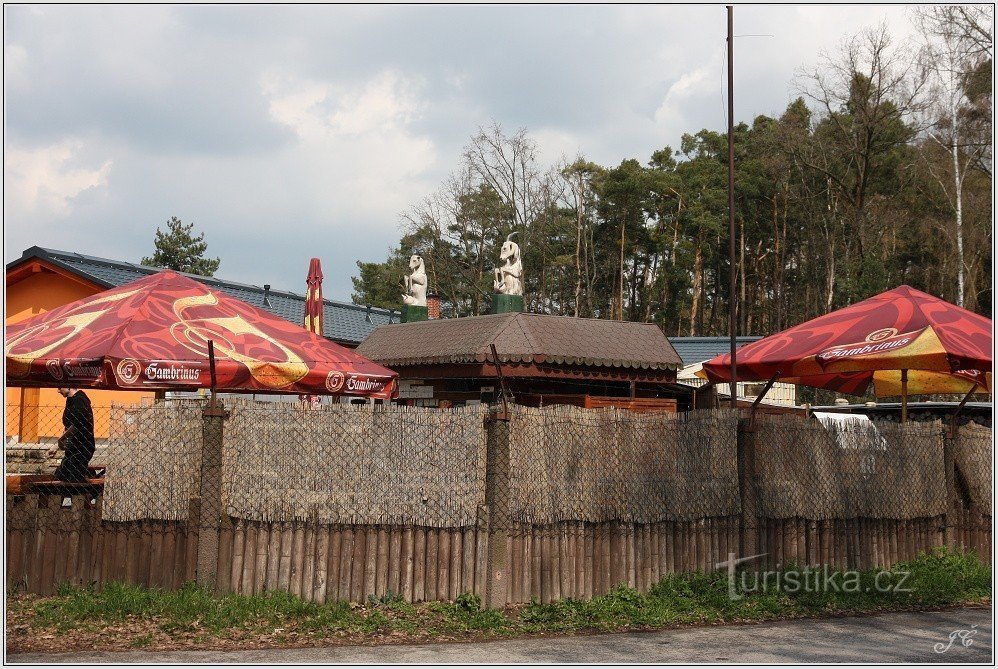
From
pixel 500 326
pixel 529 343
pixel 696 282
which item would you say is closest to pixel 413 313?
pixel 500 326

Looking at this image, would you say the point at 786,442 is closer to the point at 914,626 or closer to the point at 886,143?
the point at 914,626

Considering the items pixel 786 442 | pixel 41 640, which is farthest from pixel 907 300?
pixel 41 640

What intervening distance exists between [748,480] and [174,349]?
5612mm

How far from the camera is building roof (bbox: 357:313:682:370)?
59.4 ft

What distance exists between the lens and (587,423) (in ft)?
32.0

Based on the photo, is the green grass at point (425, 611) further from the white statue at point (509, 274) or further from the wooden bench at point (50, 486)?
the white statue at point (509, 274)

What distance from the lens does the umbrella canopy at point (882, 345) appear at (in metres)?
10.5

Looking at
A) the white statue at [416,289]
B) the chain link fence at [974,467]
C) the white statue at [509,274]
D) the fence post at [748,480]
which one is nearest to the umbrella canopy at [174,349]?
the fence post at [748,480]

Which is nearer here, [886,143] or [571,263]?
[886,143]

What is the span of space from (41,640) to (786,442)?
6.99 metres

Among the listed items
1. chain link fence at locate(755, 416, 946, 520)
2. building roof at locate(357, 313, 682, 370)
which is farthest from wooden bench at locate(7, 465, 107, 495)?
building roof at locate(357, 313, 682, 370)

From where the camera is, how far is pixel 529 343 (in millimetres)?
18141

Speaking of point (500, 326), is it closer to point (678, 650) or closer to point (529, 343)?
point (529, 343)

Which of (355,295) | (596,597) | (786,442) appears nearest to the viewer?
(596,597)
